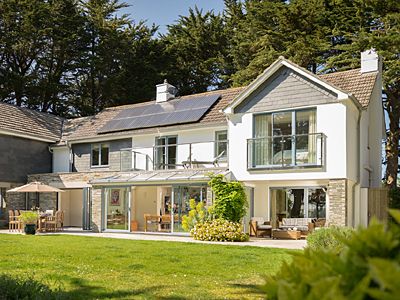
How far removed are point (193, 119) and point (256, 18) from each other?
12.3 m

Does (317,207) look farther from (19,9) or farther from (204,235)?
(19,9)

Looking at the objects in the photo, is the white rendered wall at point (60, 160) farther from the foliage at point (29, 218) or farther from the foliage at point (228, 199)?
the foliage at point (228, 199)

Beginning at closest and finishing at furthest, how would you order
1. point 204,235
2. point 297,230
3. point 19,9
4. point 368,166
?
point 204,235 < point 297,230 < point 368,166 < point 19,9

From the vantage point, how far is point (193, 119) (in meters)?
25.9

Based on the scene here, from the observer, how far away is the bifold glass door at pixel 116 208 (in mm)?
25625

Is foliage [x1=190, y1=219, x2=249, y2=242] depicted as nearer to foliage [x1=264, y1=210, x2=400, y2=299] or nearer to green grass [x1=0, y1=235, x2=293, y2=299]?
green grass [x1=0, y1=235, x2=293, y2=299]

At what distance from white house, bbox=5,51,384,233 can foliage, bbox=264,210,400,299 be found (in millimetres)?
18794

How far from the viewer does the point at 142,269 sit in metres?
11.1

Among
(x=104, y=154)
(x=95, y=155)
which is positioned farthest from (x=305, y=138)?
(x=95, y=155)

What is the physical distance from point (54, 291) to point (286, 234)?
51.8 ft

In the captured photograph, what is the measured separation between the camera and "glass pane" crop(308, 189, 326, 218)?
923 inches

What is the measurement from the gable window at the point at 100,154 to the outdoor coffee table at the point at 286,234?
38.4 ft

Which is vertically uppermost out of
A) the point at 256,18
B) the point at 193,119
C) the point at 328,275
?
the point at 256,18

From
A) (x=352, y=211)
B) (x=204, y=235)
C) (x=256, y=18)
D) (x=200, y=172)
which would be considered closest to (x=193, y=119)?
(x=200, y=172)
